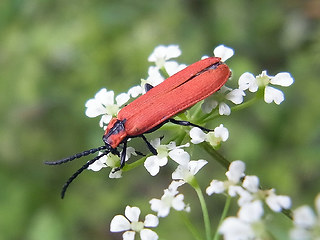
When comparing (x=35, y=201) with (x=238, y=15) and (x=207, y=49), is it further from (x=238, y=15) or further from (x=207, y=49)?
(x=238, y=15)

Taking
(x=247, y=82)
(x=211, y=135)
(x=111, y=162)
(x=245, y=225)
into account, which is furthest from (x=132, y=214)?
(x=247, y=82)

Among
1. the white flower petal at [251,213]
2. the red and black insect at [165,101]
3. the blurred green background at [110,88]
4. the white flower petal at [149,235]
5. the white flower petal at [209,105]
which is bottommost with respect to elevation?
the blurred green background at [110,88]

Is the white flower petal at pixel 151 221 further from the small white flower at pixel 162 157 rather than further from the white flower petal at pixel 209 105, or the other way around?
the white flower petal at pixel 209 105

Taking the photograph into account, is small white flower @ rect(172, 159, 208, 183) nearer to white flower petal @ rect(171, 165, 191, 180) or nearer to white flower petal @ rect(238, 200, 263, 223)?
white flower petal @ rect(171, 165, 191, 180)

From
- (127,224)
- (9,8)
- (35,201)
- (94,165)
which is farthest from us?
(35,201)

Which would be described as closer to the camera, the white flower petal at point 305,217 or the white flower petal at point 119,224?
the white flower petal at point 305,217

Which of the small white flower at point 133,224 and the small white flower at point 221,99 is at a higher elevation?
the small white flower at point 221,99

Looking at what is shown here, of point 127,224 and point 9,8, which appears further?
point 9,8

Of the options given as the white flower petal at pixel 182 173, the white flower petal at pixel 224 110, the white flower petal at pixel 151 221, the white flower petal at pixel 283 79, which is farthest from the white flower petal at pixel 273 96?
the white flower petal at pixel 151 221

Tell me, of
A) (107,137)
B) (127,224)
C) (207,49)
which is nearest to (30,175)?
(207,49)
